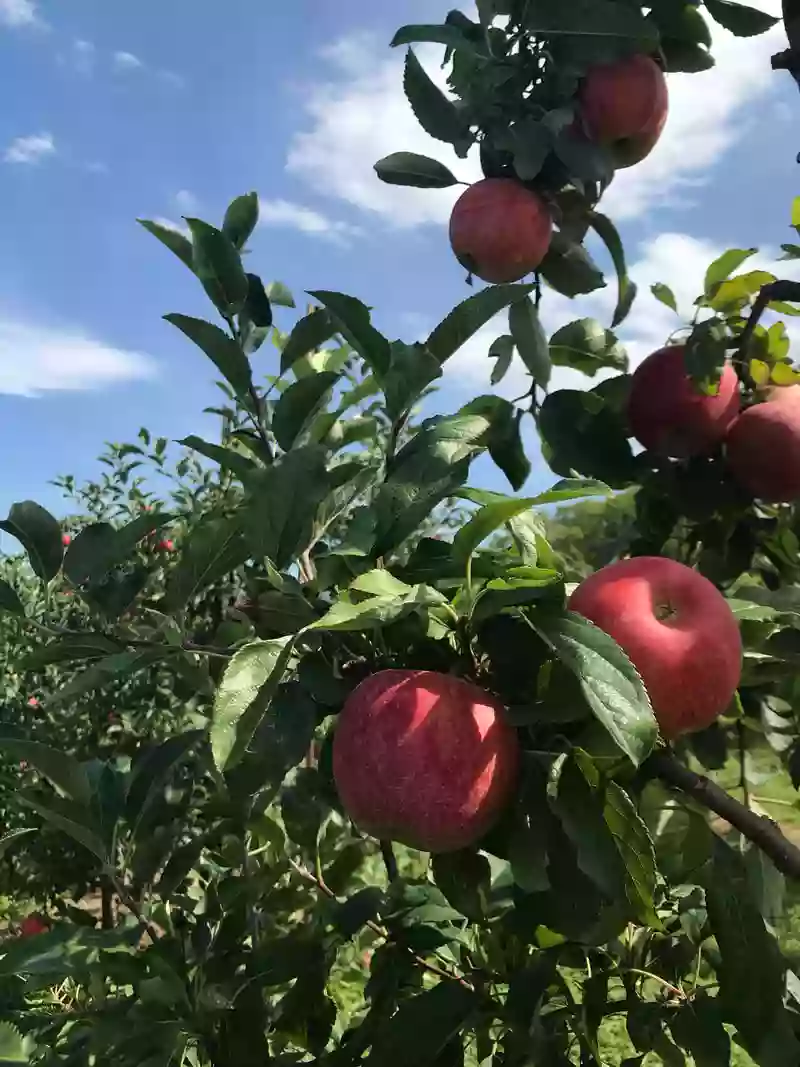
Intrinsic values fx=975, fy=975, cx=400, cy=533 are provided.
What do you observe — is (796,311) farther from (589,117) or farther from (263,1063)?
(263,1063)

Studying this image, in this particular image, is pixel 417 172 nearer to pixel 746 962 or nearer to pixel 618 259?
pixel 618 259

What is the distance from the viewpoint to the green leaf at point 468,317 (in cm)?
88

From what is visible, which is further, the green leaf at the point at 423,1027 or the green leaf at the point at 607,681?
the green leaf at the point at 423,1027

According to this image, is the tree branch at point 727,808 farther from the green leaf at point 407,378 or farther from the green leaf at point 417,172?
the green leaf at point 417,172

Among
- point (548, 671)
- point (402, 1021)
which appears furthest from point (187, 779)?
point (548, 671)

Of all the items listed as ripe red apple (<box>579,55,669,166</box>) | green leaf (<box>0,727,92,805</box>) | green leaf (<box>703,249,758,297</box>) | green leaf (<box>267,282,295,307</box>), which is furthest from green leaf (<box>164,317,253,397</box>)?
green leaf (<box>703,249,758,297</box>)

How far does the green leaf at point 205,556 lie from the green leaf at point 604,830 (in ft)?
1.18

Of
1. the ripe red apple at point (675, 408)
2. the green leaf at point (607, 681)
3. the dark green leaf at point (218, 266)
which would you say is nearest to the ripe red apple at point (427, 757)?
the green leaf at point (607, 681)

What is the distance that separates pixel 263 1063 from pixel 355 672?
20.5 inches

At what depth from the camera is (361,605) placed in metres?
0.68

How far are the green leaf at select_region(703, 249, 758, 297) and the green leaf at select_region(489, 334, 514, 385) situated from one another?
13.0 inches

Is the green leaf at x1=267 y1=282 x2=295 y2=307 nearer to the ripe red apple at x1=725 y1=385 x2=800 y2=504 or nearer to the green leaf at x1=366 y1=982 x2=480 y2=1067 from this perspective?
the ripe red apple at x1=725 y1=385 x2=800 y2=504

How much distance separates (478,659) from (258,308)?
1.48ft

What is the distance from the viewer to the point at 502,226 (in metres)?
1.29
